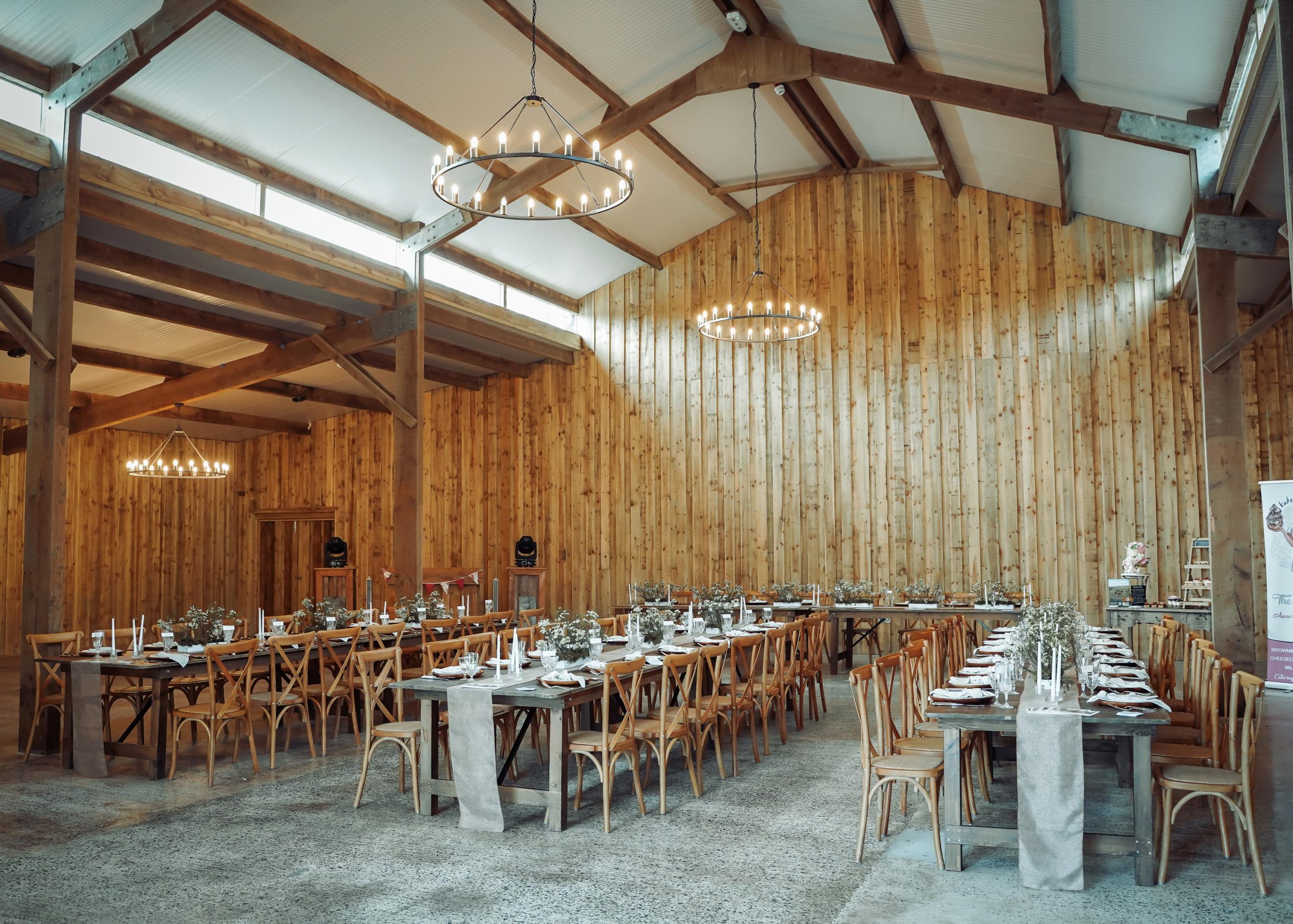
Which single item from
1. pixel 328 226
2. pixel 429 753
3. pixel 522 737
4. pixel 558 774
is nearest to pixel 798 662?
pixel 522 737

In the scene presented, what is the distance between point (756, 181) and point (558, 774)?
9.87 meters

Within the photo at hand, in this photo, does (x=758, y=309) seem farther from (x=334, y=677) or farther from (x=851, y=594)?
(x=334, y=677)

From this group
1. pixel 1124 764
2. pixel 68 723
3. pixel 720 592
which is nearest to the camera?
pixel 1124 764

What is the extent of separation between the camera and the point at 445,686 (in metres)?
5.54

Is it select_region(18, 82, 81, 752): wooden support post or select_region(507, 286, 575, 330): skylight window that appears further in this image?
select_region(507, 286, 575, 330): skylight window

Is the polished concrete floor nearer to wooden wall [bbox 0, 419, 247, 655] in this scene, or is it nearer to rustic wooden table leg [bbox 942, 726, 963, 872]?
rustic wooden table leg [bbox 942, 726, 963, 872]

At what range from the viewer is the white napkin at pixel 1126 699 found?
180 inches

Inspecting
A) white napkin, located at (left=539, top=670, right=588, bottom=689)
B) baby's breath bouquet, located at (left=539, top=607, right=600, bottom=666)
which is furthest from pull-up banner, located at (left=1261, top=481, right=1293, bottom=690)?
white napkin, located at (left=539, top=670, right=588, bottom=689)

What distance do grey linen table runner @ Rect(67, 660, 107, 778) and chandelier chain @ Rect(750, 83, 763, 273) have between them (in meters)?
7.59

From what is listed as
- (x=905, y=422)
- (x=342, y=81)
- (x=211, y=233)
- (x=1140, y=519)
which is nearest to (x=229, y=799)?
(x=211, y=233)

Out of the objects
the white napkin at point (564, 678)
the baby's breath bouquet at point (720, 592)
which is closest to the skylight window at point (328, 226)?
the baby's breath bouquet at point (720, 592)

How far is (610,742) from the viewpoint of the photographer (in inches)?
212

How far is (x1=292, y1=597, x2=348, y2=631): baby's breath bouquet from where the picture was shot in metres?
8.89

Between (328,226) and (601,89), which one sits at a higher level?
(601,89)
